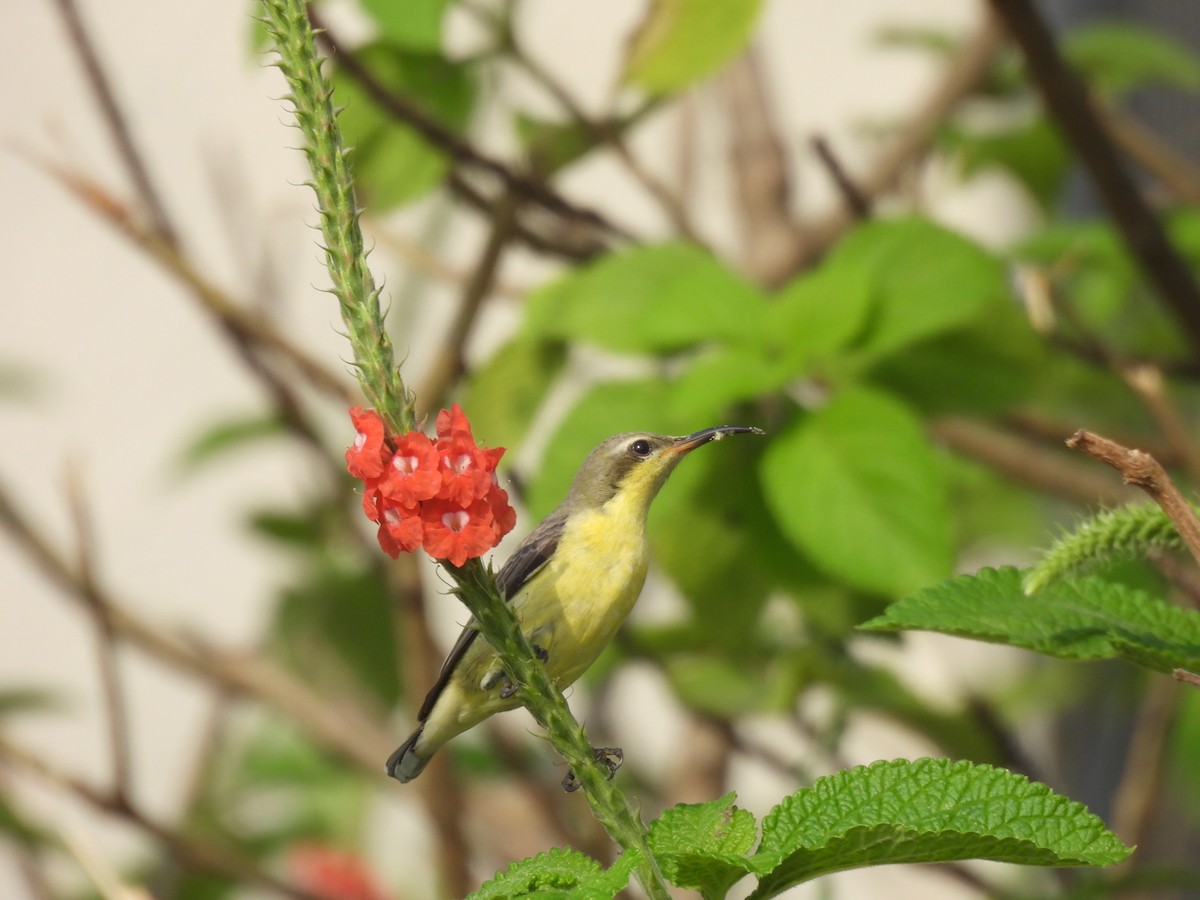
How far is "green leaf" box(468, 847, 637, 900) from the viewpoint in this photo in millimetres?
520

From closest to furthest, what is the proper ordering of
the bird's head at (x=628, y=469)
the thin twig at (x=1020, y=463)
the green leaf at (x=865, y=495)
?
the green leaf at (x=865, y=495), the bird's head at (x=628, y=469), the thin twig at (x=1020, y=463)

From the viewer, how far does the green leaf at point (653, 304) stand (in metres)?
1.17

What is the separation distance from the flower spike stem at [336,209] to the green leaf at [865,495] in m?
0.57

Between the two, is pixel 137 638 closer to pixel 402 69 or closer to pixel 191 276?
pixel 191 276

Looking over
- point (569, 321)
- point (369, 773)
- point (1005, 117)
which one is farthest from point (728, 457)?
point (1005, 117)

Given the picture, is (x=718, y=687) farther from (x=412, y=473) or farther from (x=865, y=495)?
(x=412, y=473)

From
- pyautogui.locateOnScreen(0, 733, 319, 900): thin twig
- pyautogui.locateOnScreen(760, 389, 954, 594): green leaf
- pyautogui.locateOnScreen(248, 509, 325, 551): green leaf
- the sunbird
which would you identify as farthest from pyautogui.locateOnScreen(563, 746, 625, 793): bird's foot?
pyautogui.locateOnScreen(248, 509, 325, 551): green leaf

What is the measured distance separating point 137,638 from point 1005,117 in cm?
195

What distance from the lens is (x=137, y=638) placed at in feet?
5.59

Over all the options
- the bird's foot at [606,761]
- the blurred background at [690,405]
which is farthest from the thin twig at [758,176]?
the bird's foot at [606,761]

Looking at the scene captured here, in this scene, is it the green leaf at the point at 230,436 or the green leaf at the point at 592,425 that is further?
the green leaf at the point at 230,436

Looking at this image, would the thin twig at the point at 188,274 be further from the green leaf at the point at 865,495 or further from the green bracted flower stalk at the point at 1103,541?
the green bracted flower stalk at the point at 1103,541

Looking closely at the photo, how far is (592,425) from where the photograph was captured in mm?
1183

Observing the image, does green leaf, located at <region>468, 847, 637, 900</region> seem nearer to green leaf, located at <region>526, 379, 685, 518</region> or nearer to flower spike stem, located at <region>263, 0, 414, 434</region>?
flower spike stem, located at <region>263, 0, 414, 434</region>
